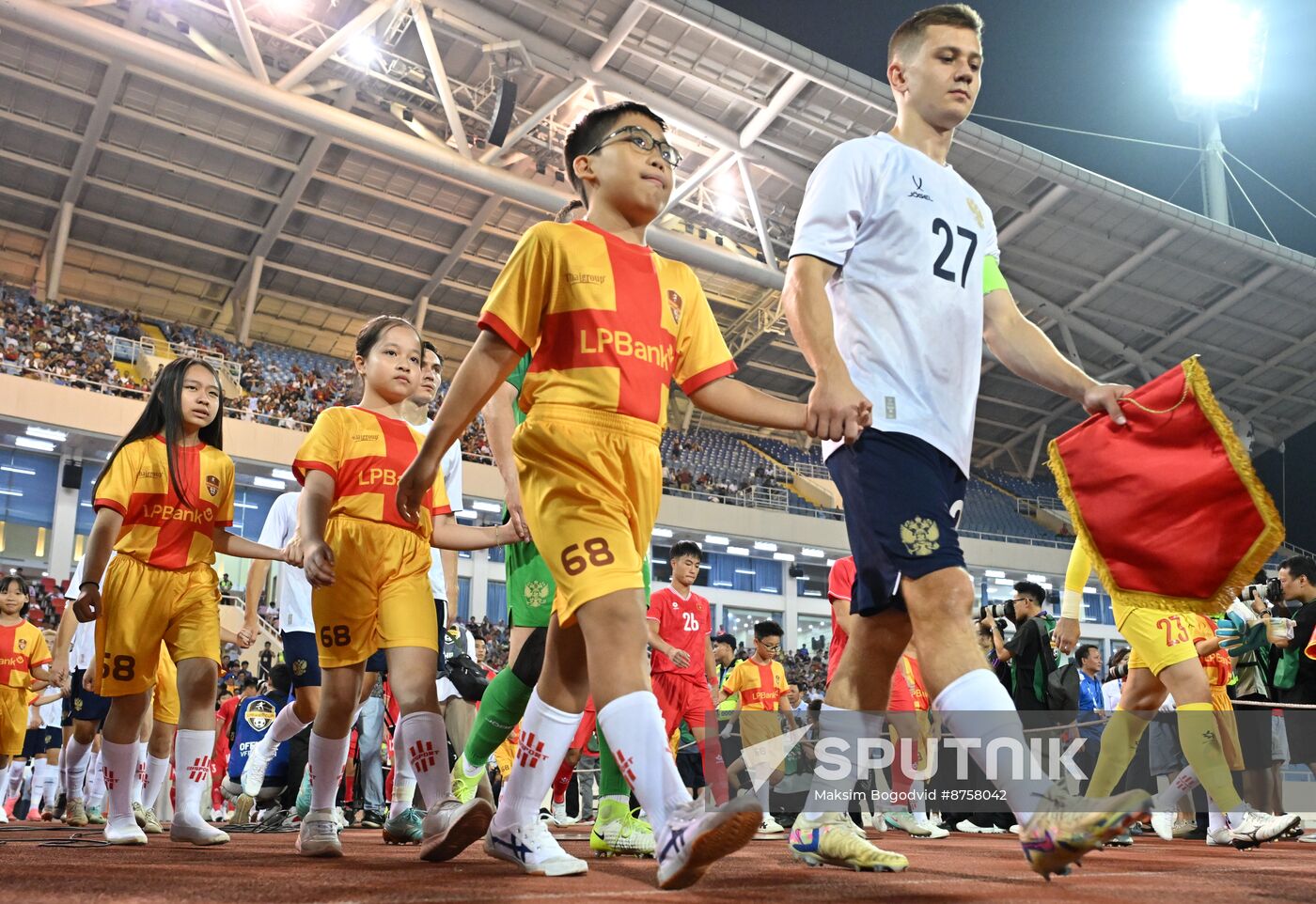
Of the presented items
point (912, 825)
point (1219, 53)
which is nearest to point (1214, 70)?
point (1219, 53)

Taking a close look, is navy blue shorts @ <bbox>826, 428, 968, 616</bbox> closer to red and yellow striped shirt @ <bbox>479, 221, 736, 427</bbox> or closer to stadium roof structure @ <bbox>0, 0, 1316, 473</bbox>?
red and yellow striped shirt @ <bbox>479, 221, 736, 427</bbox>

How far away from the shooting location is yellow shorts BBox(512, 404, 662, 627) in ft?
7.34

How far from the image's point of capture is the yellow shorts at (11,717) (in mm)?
7496

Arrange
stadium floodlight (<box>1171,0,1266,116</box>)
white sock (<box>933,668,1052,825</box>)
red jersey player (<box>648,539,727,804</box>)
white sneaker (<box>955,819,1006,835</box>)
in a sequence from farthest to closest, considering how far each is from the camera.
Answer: stadium floodlight (<box>1171,0,1266,116</box>)
white sneaker (<box>955,819,1006,835</box>)
red jersey player (<box>648,539,727,804</box>)
white sock (<box>933,668,1052,825</box>)

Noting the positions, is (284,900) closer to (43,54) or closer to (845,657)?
Answer: (845,657)

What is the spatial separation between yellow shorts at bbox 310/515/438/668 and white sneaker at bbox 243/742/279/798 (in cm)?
352

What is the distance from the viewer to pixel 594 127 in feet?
8.92

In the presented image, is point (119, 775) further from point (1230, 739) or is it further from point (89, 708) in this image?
point (1230, 739)

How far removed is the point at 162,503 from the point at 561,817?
6204mm

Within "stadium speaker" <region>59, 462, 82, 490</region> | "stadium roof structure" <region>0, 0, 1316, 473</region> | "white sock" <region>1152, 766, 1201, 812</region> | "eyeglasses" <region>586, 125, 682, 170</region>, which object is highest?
"stadium roof structure" <region>0, 0, 1316, 473</region>

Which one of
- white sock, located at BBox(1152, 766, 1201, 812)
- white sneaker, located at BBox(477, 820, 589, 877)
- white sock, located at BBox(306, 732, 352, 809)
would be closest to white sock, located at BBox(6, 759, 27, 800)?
white sock, located at BBox(306, 732, 352, 809)

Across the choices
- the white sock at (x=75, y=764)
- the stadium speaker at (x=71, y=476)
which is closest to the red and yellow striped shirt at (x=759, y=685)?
the white sock at (x=75, y=764)

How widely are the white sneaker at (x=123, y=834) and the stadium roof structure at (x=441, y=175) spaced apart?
15.9 metres

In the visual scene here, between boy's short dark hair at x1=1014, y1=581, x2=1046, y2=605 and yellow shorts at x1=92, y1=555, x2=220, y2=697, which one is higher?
boy's short dark hair at x1=1014, y1=581, x2=1046, y2=605
